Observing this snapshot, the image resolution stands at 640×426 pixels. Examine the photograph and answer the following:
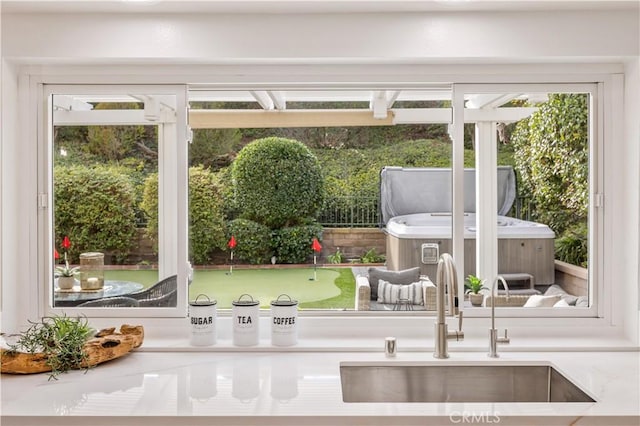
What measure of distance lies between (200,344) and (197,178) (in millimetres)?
742

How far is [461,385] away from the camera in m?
2.28

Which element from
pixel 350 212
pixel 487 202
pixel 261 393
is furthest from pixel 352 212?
pixel 261 393

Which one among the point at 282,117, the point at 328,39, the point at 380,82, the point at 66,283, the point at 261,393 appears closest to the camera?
the point at 261,393

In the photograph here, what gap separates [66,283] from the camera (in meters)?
2.66

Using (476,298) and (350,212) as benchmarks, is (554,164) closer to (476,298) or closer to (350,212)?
(476,298)

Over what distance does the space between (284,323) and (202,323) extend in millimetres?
331

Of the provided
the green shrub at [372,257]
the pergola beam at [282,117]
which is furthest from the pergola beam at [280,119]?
the green shrub at [372,257]

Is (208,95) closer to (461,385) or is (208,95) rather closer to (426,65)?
(426,65)

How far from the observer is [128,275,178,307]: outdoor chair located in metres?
2.62

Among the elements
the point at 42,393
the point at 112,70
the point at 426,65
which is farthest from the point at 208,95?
the point at 42,393

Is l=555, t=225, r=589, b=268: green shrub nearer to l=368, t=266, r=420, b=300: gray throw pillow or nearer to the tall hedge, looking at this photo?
l=368, t=266, r=420, b=300: gray throw pillow

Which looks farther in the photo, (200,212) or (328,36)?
(200,212)

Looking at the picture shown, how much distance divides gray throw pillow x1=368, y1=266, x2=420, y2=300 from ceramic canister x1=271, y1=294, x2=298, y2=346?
21.3 inches

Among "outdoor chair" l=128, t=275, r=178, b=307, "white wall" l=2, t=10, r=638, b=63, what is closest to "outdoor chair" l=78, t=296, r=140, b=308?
"outdoor chair" l=128, t=275, r=178, b=307
